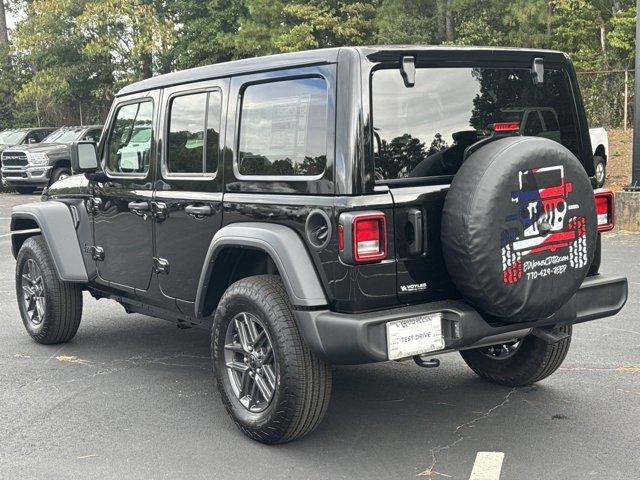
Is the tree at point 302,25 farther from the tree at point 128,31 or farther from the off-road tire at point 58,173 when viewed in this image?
the off-road tire at point 58,173

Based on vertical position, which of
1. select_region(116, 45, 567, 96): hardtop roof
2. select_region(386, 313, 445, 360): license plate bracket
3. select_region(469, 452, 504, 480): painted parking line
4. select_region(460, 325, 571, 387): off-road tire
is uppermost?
select_region(116, 45, 567, 96): hardtop roof

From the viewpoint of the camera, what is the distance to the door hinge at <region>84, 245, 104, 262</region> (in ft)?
19.0

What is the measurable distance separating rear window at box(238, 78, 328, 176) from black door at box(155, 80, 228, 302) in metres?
0.24

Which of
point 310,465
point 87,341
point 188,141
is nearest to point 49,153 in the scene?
point 87,341

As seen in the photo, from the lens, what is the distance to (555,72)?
454 centimetres

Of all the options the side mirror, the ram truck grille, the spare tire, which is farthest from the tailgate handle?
the ram truck grille

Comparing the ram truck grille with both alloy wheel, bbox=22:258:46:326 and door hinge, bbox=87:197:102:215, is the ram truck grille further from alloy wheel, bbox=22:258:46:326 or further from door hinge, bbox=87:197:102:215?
door hinge, bbox=87:197:102:215

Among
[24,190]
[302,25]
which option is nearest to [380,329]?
[24,190]

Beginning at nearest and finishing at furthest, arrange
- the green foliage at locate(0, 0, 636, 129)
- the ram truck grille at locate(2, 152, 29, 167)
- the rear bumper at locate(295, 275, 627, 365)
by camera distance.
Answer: the rear bumper at locate(295, 275, 627, 365) < the ram truck grille at locate(2, 152, 29, 167) < the green foliage at locate(0, 0, 636, 129)

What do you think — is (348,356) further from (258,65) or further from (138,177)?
(138,177)

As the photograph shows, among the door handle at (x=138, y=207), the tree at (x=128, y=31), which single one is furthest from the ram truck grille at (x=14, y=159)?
the door handle at (x=138, y=207)

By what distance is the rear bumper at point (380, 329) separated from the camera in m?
3.67

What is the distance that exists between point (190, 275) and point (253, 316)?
787mm

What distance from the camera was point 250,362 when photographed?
4270mm
